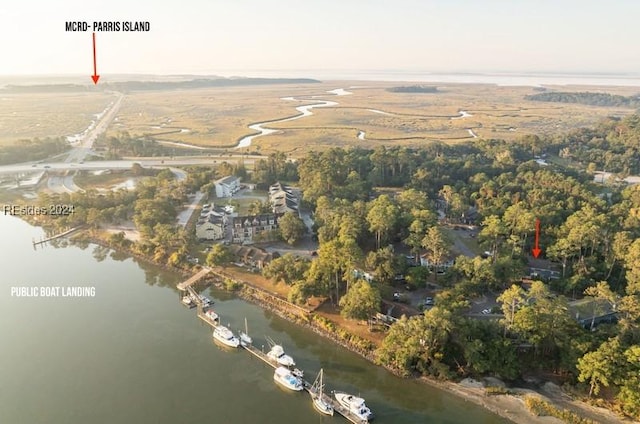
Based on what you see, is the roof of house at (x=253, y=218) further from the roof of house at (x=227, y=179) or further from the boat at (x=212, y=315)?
the roof of house at (x=227, y=179)

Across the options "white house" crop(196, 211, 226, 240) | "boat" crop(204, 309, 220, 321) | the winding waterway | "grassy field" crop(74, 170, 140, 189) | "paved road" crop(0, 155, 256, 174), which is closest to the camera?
"boat" crop(204, 309, 220, 321)

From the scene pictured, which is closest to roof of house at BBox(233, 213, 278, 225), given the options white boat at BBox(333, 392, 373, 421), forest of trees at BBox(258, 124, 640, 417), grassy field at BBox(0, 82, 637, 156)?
forest of trees at BBox(258, 124, 640, 417)

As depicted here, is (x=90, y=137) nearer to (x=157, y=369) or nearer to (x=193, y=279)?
(x=193, y=279)

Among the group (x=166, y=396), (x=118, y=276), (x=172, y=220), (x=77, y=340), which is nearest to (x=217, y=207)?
(x=172, y=220)

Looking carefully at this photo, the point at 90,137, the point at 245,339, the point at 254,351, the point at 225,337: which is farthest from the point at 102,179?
the point at 254,351

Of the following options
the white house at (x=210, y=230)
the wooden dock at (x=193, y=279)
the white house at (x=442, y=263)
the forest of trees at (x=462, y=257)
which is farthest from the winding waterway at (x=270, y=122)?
the white house at (x=442, y=263)

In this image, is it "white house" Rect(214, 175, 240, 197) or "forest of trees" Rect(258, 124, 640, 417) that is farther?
"white house" Rect(214, 175, 240, 197)

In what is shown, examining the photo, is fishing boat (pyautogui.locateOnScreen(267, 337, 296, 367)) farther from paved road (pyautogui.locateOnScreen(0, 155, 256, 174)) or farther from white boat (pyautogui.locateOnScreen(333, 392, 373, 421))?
paved road (pyautogui.locateOnScreen(0, 155, 256, 174))
